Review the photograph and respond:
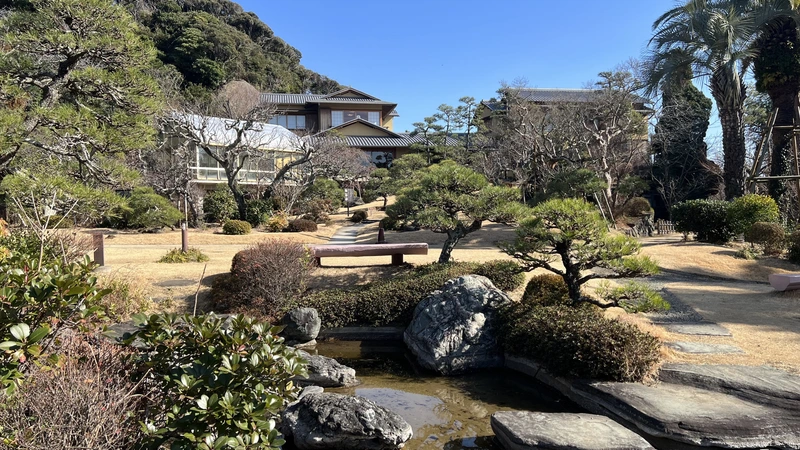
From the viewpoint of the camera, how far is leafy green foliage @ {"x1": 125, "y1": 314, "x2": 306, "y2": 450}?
274 centimetres

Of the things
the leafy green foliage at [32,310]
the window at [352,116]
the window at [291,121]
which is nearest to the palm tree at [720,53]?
the leafy green foliage at [32,310]

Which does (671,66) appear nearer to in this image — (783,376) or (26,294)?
(783,376)

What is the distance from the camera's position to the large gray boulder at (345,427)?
512 centimetres

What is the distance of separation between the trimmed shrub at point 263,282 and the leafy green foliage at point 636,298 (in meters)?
6.07

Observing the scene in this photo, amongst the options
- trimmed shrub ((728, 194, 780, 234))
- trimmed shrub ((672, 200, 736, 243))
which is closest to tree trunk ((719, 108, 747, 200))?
trimmed shrub ((672, 200, 736, 243))

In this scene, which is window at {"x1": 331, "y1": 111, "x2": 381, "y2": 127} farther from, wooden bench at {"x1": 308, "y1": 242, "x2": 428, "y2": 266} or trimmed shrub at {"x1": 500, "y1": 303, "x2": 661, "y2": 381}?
trimmed shrub at {"x1": 500, "y1": 303, "x2": 661, "y2": 381}

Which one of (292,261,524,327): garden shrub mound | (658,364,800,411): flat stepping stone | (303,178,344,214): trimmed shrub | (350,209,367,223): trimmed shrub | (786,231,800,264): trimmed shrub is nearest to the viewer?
(658,364,800,411): flat stepping stone

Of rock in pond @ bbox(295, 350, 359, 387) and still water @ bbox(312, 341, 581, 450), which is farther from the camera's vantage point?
rock in pond @ bbox(295, 350, 359, 387)

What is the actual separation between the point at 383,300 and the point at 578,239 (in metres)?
4.12

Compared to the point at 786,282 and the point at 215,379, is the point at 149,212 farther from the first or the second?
the point at 786,282

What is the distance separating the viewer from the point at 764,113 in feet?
90.0

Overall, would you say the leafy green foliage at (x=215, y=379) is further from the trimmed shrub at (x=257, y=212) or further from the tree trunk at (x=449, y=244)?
the trimmed shrub at (x=257, y=212)

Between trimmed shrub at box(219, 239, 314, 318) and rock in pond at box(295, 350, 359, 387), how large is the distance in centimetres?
284

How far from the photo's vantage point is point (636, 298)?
7062mm
